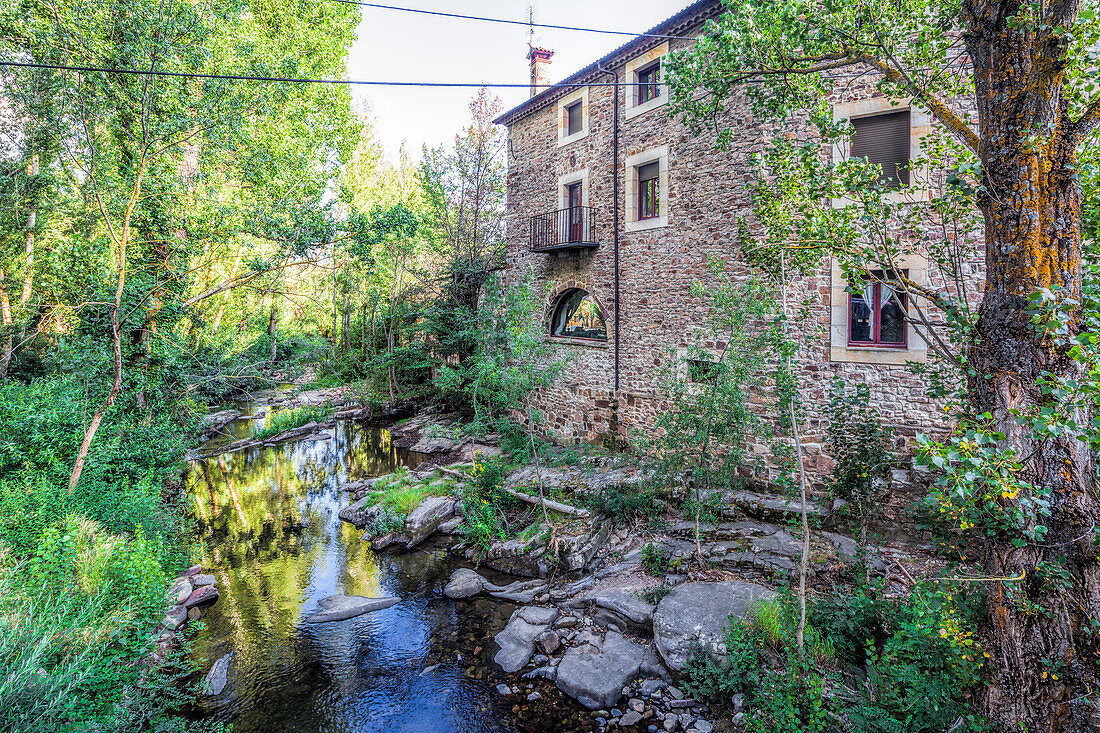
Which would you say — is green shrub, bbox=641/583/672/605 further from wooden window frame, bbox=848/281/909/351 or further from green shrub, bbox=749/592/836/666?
wooden window frame, bbox=848/281/909/351

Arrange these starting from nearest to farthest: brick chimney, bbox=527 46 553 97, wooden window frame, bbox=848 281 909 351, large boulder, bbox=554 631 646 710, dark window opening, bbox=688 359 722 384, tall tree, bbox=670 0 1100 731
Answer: tall tree, bbox=670 0 1100 731, large boulder, bbox=554 631 646 710, dark window opening, bbox=688 359 722 384, wooden window frame, bbox=848 281 909 351, brick chimney, bbox=527 46 553 97

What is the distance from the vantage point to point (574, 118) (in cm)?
1355

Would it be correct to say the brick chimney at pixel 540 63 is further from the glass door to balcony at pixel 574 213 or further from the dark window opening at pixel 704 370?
the dark window opening at pixel 704 370

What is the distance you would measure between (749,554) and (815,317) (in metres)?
4.33

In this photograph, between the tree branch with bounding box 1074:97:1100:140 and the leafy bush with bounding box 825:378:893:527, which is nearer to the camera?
the tree branch with bounding box 1074:97:1100:140

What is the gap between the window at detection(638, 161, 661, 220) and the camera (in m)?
11.5

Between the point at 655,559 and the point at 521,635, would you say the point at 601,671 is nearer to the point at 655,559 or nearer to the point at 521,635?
the point at 521,635

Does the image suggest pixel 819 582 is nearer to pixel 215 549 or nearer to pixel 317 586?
pixel 317 586

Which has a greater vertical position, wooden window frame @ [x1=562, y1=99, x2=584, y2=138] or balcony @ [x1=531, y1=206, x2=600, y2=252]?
wooden window frame @ [x1=562, y1=99, x2=584, y2=138]

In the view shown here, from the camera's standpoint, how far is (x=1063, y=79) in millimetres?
3266

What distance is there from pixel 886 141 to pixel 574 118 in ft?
25.7

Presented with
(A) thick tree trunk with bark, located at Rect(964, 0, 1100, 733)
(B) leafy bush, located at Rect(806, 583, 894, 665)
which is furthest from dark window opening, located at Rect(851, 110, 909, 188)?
(B) leafy bush, located at Rect(806, 583, 894, 665)

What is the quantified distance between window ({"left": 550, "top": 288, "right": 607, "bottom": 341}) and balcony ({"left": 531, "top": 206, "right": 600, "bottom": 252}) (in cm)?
130

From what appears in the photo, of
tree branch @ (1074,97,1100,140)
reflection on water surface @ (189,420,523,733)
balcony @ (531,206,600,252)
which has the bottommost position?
reflection on water surface @ (189,420,523,733)
